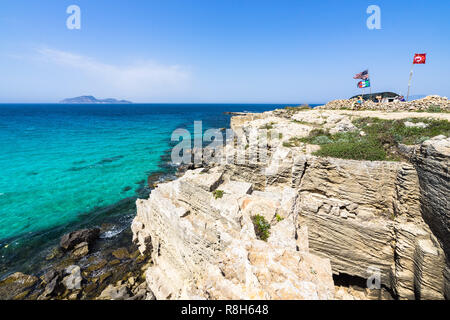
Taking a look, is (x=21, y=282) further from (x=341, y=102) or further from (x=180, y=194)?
(x=341, y=102)

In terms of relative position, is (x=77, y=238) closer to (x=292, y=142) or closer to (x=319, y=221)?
(x=319, y=221)

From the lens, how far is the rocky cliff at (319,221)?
8.32 m

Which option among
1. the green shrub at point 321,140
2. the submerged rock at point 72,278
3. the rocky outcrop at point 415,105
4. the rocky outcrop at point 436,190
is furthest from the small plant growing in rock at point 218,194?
the rocky outcrop at point 415,105

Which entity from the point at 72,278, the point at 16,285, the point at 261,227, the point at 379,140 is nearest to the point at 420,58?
the point at 379,140

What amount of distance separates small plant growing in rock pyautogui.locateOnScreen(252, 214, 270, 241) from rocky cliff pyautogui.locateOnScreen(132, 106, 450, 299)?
16 centimetres

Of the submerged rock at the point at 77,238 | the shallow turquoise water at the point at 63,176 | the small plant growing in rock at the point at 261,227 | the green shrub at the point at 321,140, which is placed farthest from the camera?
the shallow turquoise water at the point at 63,176

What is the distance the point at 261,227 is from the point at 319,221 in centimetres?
537

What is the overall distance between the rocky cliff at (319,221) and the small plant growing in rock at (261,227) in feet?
0.53

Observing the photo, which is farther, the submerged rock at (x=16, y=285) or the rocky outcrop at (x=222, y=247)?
the submerged rock at (x=16, y=285)

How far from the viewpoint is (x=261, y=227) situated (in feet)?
26.8

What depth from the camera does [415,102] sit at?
70.8ft

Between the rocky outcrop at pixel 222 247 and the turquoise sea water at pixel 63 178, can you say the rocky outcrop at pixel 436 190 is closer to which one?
the rocky outcrop at pixel 222 247

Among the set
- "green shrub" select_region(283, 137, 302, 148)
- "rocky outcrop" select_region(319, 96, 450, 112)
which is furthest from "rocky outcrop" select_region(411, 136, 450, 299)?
"rocky outcrop" select_region(319, 96, 450, 112)
